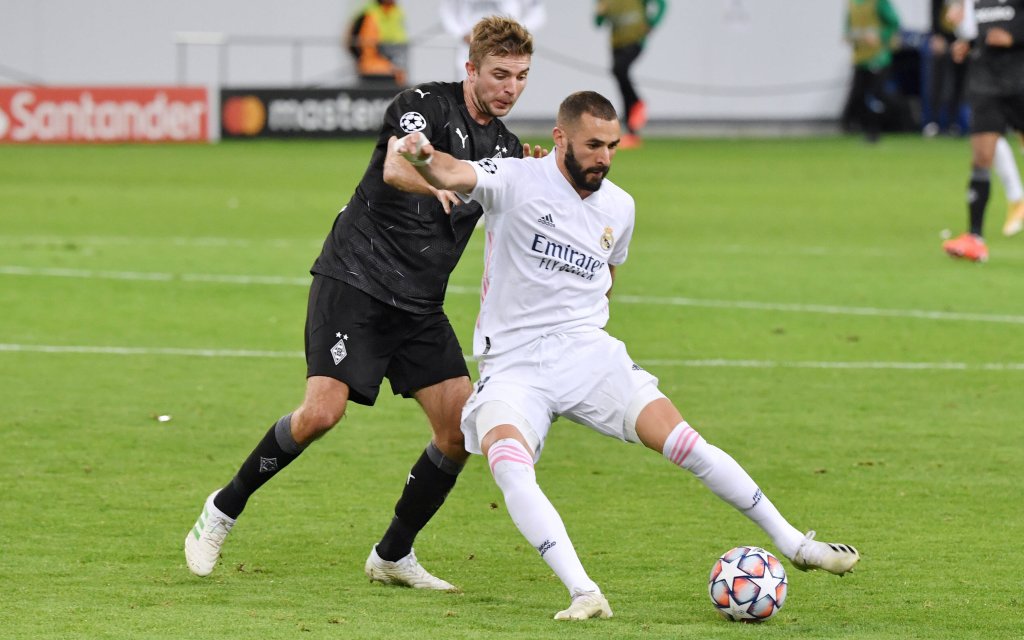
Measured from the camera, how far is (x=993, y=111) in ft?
49.8

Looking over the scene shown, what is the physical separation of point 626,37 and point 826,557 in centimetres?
2311

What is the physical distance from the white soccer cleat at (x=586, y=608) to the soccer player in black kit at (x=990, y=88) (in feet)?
34.3

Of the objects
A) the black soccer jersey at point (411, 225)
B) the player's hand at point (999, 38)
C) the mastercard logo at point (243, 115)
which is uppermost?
the black soccer jersey at point (411, 225)

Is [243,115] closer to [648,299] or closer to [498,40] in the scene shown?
[648,299]

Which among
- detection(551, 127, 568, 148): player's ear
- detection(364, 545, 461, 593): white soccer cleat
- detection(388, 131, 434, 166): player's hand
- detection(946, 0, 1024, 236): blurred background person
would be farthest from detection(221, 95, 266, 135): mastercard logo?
detection(388, 131, 434, 166): player's hand

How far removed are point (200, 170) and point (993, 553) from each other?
63.1 ft

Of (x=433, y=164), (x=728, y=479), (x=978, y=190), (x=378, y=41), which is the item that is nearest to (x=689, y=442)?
(x=728, y=479)

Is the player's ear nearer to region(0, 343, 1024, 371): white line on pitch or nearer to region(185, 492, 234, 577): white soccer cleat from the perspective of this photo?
region(185, 492, 234, 577): white soccer cleat

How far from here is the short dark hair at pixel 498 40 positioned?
6324 mm

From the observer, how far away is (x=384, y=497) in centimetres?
777

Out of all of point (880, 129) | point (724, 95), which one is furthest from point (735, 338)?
point (724, 95)

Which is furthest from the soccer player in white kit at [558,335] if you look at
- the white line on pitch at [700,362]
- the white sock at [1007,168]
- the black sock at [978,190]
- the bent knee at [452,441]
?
the white sock at [1007,168]

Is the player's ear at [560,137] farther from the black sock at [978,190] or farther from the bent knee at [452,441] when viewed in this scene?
the black sock at [978,190]

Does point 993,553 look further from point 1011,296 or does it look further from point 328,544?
point 1011,296
